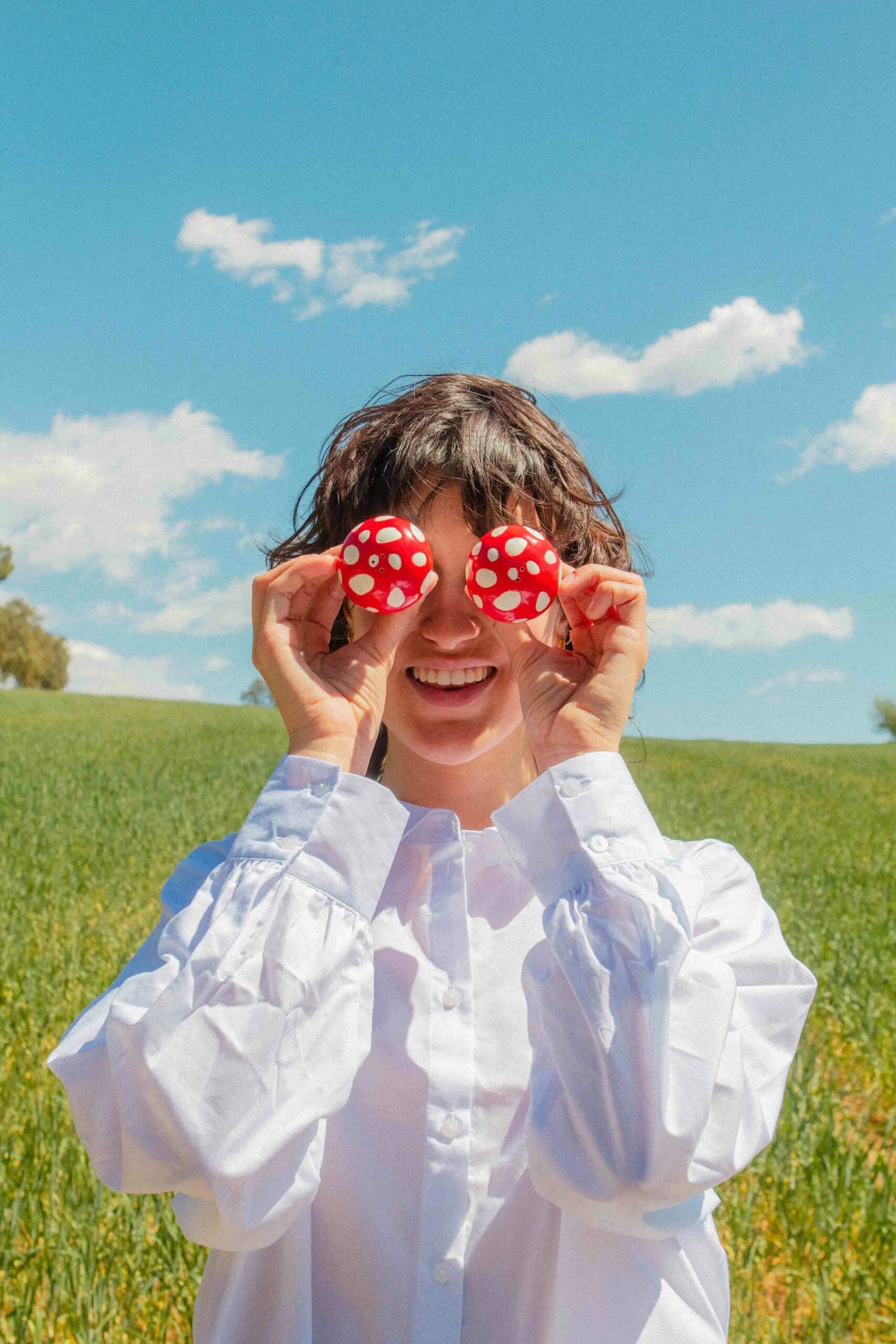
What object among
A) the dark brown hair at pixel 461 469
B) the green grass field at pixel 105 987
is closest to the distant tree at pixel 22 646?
the green grass field at pixel 105 987

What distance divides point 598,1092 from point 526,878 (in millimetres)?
347

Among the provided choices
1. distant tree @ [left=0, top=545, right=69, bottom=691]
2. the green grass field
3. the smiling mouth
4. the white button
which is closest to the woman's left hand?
the smiling mouth

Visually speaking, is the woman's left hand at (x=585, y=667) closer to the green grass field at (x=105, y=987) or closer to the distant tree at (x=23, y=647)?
the green grass field at (x=105, y=987)

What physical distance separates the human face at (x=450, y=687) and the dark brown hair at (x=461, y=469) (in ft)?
0.63

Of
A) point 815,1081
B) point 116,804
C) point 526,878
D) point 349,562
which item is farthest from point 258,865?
point 116,804

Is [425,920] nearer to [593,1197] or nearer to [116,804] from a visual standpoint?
[593,1197]

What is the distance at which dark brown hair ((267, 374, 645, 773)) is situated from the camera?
2.14 m

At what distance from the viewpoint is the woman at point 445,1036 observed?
1.48 m

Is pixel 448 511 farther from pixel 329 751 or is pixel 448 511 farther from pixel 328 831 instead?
pixel 328 831

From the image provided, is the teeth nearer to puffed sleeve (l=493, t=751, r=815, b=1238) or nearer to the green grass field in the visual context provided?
puffed sleeve (l=493, t=751, r=815, b=1238)

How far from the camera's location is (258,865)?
5.44 feet

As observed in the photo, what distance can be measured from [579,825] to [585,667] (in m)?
0.32

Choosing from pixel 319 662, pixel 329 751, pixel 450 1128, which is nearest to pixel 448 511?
pixel 319 662

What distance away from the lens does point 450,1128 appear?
5.26ft
